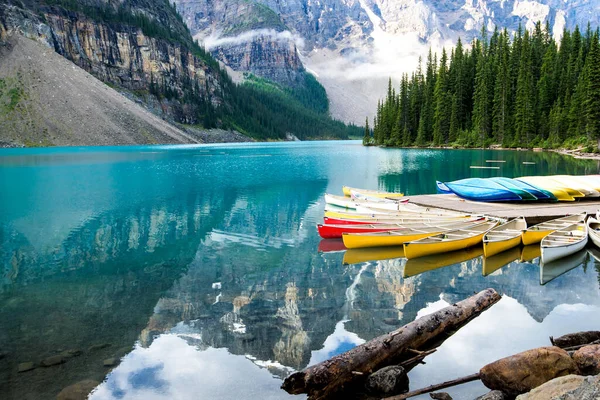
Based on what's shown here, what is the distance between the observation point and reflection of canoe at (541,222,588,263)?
16953 mm

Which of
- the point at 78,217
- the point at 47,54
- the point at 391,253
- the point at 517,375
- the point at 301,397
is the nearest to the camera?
the point at 517,375

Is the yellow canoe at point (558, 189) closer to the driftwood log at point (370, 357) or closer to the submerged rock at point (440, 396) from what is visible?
the driftwood log at point (370, 357)

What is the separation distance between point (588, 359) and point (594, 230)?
534 inches

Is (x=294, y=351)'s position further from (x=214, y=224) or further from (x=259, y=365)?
(x=214, y=224)

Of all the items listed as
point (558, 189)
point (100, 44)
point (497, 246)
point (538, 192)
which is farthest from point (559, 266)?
point (100, 44)

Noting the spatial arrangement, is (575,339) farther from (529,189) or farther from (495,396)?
(529,189)

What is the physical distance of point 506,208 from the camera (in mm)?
25125

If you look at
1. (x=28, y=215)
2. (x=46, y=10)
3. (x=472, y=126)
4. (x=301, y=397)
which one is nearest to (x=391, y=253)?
(x=301, y=397)

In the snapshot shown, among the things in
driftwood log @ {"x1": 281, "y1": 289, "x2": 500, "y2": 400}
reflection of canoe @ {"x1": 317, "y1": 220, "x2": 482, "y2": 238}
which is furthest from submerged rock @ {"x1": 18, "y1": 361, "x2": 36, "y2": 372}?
reflection of canoe @ {"x1": 317, "y1": 220, "x2": 482, "y2": 238}

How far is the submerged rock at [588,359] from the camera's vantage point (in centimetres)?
786

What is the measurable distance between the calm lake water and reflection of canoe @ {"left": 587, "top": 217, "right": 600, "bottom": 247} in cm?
84

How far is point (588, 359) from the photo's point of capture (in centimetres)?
805

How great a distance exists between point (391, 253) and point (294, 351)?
9.44 m

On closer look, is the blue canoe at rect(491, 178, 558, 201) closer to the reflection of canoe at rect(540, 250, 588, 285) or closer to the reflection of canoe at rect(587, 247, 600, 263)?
the reflection of canoe at rect(587, 247, 600, 263)
